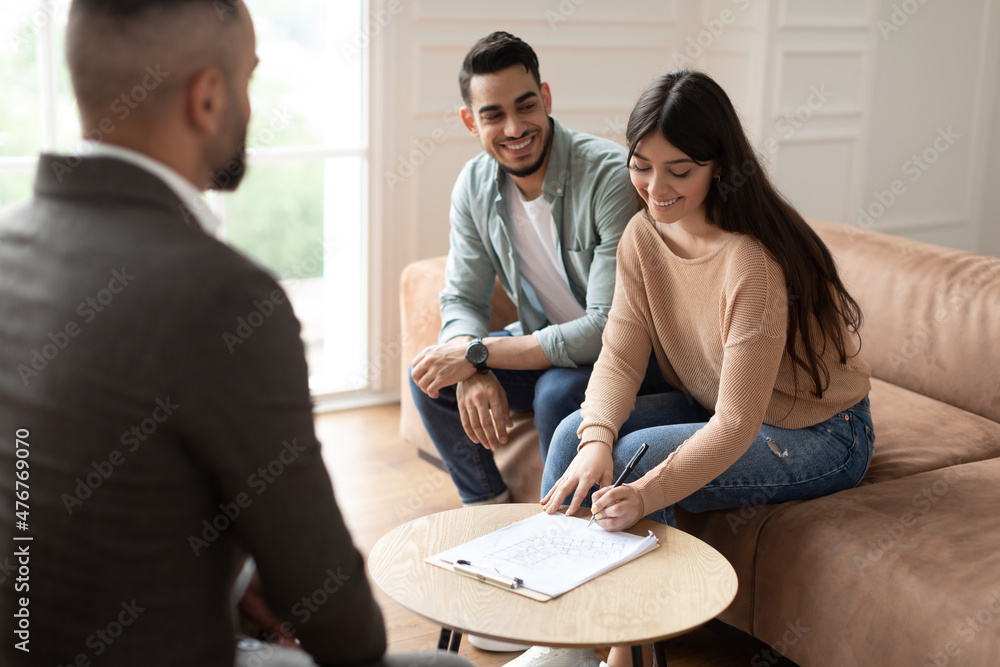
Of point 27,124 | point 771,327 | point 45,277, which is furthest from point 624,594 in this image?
point 27,124

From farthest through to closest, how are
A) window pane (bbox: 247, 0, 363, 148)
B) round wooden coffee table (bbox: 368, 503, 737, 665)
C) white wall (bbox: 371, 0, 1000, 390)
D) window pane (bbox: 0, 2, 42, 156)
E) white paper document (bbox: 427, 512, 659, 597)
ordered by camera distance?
white wall (bbox: 371, 0, 1000, 390)
window pane (bbox: 247, 0, 363, 148)
window pane (bbox: 0, 2, 42, 156)
white paper document (bbox: 427, 512, 659, 597)
round wooden coffee table (bbox: 368, 503, 737, 665)

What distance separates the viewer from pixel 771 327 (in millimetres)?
1555

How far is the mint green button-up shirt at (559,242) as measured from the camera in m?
2.03

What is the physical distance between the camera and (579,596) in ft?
4.14

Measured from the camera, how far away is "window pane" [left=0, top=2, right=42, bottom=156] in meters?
2.67

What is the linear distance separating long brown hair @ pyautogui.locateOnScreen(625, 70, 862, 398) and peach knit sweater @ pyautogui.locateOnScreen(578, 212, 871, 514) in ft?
0.09

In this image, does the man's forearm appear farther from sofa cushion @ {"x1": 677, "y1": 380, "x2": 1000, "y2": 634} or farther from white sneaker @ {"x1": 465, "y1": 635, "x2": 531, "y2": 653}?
white sneaker @ {"x1": 465, "y1": 635, "x2": 531, "y2": 653}

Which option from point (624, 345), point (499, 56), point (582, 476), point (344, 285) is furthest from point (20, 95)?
point (582, 476)

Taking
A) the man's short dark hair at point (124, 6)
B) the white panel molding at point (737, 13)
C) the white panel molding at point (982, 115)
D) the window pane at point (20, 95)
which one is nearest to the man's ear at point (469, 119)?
the window pane at point (20, 95)

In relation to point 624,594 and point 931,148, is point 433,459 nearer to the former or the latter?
point 624,594

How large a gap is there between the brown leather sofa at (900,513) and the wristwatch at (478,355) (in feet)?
0.70

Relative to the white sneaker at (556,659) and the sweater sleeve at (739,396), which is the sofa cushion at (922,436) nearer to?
the sweater sleeve at (739,396)

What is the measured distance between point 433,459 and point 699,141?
1469mm

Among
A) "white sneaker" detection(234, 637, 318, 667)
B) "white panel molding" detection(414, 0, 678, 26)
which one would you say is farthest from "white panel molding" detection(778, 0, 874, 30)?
"white sneaker" detection(234, 637, 318, 667)
